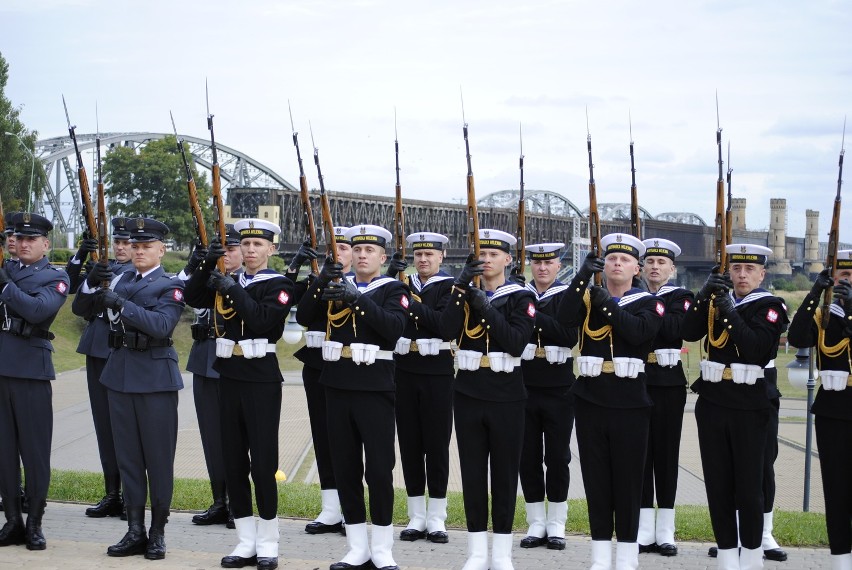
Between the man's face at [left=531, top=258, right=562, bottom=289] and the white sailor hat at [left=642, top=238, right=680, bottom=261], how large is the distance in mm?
667

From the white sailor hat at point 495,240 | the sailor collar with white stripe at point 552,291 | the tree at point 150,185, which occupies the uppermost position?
the tree at point 150,185

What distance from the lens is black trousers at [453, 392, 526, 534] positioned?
6.54 m

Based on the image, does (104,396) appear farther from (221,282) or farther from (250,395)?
(221,282)

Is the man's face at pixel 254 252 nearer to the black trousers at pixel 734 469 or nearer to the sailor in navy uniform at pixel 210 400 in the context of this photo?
the sailor in navy uniform at pixel 210 400

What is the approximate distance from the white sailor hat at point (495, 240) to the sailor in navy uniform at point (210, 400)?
2.21m

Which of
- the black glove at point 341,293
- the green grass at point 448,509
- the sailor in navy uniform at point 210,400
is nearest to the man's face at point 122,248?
the sailor in navy uniform at point 210,400

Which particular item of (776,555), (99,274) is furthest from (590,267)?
(99,274)

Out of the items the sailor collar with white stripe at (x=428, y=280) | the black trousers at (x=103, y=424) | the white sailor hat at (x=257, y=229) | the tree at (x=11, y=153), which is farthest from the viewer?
the tree at (x=11, y=153)

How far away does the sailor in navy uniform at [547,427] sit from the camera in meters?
7.52

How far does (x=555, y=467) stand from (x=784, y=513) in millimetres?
2497

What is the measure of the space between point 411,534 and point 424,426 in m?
0.80

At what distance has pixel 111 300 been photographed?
674 centimetres

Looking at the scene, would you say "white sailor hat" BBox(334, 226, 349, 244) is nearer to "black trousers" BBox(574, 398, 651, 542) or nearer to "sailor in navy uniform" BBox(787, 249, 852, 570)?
"black trousers" BBox(574, 398, 651, 542)

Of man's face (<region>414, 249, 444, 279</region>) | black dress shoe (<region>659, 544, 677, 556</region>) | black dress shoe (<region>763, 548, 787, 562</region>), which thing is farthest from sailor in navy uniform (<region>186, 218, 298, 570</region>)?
black dress shoe (<region>763, 548, 787, 562</region>)
